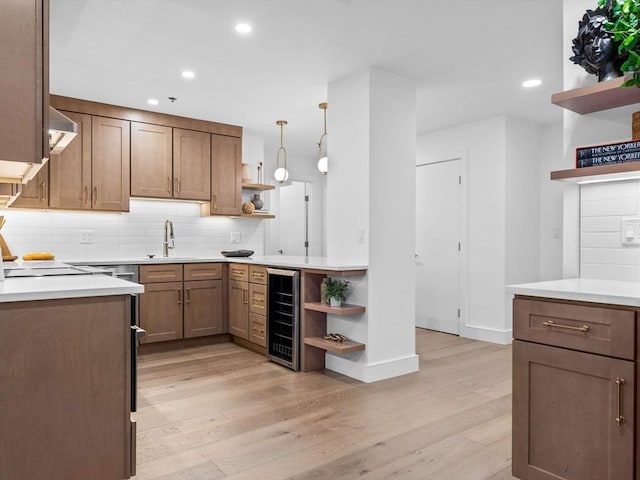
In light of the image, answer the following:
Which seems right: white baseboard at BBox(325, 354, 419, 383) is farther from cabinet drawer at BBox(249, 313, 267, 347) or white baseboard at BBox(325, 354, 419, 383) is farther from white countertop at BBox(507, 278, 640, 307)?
white countertop at BBox(507, 278, 640, 307)

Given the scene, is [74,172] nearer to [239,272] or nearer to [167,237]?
[167,237]

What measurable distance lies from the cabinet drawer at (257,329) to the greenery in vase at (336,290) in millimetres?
872

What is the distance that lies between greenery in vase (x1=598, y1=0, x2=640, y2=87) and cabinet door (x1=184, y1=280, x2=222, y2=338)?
13.1 ft

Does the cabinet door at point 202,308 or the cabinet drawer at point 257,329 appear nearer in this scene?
the cabinet drawer at point 257,329

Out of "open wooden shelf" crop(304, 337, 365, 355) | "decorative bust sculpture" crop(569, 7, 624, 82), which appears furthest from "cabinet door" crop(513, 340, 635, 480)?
"open wooden shelf" crop(304, 337, 365, 355)

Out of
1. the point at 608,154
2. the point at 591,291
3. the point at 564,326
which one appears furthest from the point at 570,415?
the point at 608,154

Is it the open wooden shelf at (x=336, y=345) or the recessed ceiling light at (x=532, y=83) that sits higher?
the recessed ceiling light at (x=532, y=83)

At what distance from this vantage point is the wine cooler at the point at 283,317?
3.76 meters

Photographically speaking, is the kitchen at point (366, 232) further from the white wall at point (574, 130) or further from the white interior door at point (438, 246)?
the white interior door at point (438, 246)

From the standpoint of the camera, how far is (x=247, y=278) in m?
4.48

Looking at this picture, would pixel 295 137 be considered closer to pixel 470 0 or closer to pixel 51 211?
pixel 51 211

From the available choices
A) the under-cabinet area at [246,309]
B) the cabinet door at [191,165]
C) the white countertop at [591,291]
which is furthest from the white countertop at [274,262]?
the white countertop at [591,291]

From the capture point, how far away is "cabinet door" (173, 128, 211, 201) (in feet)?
16.2

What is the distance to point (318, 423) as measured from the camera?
2678 mm
